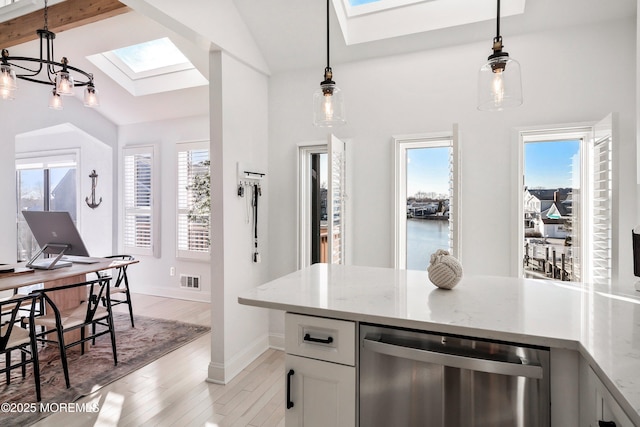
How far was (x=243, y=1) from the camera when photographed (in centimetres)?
300

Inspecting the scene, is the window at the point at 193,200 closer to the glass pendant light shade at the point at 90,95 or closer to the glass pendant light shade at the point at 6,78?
the glass pendant light shade at the point at 90,95

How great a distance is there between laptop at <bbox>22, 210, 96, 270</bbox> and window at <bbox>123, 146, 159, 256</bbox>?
1872 millimetres

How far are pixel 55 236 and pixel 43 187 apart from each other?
3.74m

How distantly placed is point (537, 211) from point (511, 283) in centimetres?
131

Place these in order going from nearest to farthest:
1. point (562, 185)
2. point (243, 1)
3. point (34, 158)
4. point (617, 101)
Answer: point (617, 101)
point (562, 185)
point (243, 1)
point (34, 158)

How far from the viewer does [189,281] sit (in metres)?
5.26

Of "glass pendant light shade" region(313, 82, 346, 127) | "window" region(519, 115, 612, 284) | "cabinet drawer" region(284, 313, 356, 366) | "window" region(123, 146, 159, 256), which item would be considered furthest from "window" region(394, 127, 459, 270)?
"window" region(123, 146, 159, 256)

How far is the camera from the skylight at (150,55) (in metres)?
4.31

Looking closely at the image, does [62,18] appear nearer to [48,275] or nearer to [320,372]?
[48,275]

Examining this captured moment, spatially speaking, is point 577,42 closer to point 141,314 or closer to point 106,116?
point 141,314

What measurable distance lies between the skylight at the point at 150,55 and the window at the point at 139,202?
4.13ft

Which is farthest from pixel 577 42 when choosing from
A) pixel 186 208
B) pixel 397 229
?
pixel 186 208

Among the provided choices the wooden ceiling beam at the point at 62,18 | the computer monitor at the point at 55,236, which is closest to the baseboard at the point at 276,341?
the computer monitor at the point at 55,236

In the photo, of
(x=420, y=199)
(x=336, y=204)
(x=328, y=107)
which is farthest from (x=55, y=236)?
(x=420, y=199)
